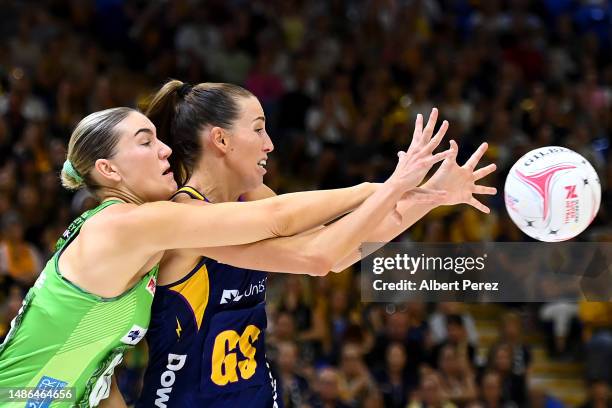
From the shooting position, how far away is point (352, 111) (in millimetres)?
9656

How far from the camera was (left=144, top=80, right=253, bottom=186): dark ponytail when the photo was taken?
12.1ft

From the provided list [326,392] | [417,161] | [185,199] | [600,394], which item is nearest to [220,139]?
[185,199]

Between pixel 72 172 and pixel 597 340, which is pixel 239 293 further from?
pixel 597 340

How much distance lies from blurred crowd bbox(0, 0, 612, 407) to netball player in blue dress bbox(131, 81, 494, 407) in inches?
40.0

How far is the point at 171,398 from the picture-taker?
12.0 feet

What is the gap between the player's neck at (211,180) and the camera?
147 inches

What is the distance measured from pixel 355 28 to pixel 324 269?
27.3 feet

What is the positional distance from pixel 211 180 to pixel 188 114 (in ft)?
0.87

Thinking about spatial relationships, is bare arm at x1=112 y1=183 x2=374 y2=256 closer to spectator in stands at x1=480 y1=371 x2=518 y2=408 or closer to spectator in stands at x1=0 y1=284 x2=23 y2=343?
spectator in stands at x1=0 y1=284 x2=23 y2=343

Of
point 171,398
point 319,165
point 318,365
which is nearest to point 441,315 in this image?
point 318,365

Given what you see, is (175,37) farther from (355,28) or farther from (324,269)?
(324,269)

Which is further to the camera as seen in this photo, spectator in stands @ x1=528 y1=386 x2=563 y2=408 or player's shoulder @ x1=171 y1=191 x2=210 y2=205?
spectator in stands @ x1=528 y1=386 x2=563 y2=408

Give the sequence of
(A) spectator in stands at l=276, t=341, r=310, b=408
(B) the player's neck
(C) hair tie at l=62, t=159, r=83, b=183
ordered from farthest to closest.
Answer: (A) spectator in stands at l=276, t=341, r=310, b=408, (B) the player's neck, (C) hair tie at l=62, t=159, r=83, b=183

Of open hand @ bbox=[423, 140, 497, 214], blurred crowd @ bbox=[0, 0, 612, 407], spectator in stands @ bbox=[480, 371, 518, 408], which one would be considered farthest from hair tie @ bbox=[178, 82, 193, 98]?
spectator in stands @ bbox=[480, 371, 518, 408]
